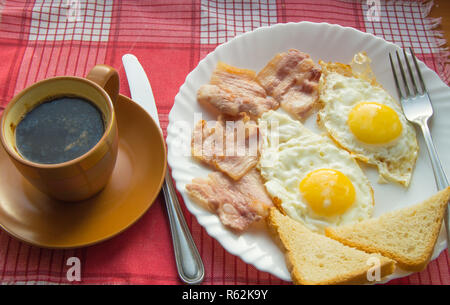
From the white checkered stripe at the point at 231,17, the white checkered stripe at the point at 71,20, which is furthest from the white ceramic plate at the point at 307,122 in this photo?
the white checkered stripe at the point at 71,20

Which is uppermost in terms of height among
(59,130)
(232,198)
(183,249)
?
(59,130)

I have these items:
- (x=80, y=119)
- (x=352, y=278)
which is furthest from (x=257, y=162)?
(x=80, y=119)

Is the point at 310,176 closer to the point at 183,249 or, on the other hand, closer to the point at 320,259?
the point at 320,259

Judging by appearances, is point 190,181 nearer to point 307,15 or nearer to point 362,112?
point 362,112

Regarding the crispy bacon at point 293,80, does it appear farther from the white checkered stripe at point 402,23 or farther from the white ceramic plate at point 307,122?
the white checkered stripe at point 402,23

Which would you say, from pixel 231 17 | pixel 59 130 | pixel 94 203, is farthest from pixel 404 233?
pixel 231 17

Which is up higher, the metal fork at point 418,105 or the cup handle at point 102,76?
the cup handle at point 102,76
